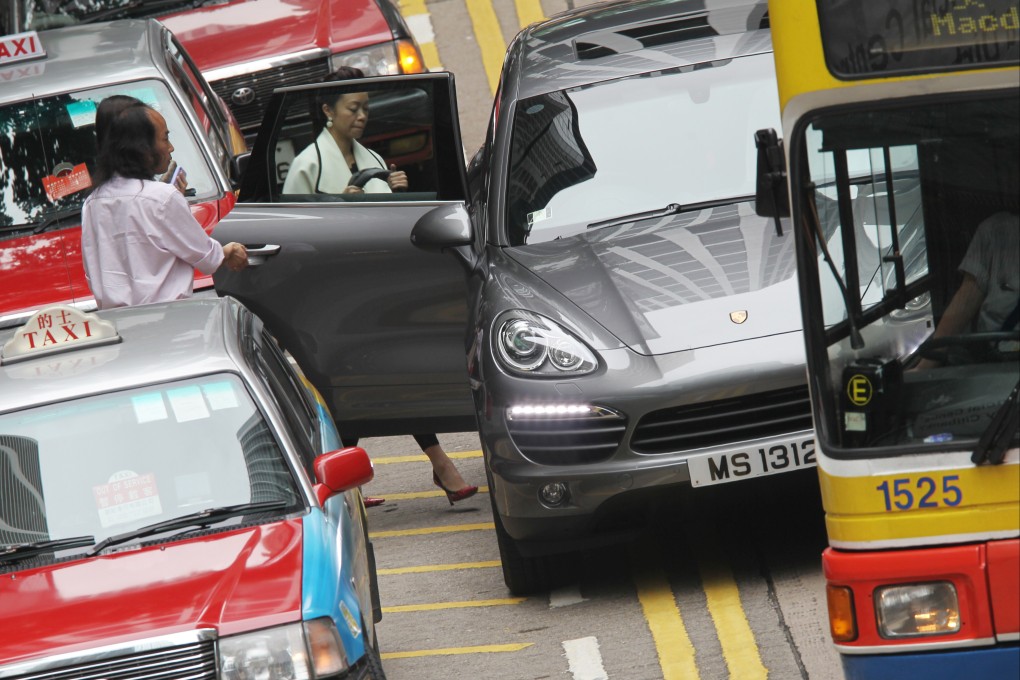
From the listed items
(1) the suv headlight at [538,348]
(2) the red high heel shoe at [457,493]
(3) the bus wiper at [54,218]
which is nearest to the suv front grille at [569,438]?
(1) the suv headlight at [538,348]

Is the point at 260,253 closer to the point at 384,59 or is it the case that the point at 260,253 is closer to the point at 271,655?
the point at 271,655

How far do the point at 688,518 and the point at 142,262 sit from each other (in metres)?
2.48

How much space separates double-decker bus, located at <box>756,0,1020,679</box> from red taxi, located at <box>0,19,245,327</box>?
201 inches

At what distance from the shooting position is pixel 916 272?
167 inches

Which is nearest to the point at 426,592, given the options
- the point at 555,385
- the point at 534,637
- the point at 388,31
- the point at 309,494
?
the point at 534,637

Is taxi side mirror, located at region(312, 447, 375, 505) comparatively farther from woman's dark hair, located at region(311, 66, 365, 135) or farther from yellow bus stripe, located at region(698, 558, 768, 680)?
woman's dark hair, located at region(311, 66, 365, 135)

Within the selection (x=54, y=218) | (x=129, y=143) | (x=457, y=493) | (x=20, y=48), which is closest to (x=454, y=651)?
(x=457, y=493)

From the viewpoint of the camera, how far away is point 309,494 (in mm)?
5320

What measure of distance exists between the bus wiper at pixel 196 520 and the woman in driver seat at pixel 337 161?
3372 mm

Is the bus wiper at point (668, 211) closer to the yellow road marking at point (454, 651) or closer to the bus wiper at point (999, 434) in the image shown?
the yellow road marking at point (454, 651)

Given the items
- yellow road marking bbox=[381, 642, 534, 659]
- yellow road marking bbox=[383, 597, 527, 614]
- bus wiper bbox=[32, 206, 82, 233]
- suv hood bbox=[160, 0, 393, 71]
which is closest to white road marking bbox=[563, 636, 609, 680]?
yellow road marking bbox=[381, 642, 534, 659]

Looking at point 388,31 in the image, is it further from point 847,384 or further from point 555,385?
point 847,384

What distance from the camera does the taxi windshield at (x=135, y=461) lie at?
531cm

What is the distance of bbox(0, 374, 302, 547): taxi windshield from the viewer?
5309 millimetres
